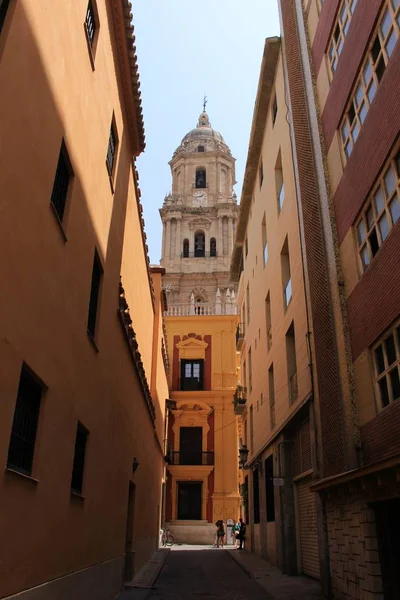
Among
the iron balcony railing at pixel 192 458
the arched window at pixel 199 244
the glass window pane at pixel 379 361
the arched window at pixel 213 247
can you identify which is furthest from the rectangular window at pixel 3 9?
the arched window at pixel 199 244

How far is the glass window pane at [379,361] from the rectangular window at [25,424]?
5963mm

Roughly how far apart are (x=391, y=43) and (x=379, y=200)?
2647mm

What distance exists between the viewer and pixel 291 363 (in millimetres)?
16625

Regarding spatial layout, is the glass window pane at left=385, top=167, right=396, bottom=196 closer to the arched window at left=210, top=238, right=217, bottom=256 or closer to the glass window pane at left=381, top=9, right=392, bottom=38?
the glass window pane at left=381, top=9, right=392, bottom=38

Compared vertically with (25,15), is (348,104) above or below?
above

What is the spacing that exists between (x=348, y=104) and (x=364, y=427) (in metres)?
6.73

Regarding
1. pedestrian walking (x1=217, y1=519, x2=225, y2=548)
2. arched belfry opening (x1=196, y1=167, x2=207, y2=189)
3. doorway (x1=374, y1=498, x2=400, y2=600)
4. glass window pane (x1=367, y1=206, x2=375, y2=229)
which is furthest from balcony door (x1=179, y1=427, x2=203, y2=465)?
arched belfry opening (x1=196, y1=167, x2=207, y2=189)

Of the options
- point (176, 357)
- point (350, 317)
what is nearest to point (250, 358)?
point (176, 357)

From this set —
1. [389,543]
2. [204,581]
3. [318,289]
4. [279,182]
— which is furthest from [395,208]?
[204,581]

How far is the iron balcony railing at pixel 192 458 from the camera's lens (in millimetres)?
34406

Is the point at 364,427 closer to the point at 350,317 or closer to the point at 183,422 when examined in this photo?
the point at 350,317

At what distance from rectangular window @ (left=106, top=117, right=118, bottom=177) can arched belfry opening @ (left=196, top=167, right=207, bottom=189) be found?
176 feet

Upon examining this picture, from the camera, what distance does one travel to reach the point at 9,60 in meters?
5.51

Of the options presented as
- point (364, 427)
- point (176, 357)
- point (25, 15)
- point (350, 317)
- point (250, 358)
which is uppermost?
point (176, 357)
